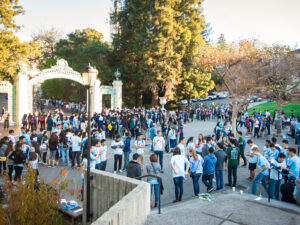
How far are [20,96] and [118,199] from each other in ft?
58.5

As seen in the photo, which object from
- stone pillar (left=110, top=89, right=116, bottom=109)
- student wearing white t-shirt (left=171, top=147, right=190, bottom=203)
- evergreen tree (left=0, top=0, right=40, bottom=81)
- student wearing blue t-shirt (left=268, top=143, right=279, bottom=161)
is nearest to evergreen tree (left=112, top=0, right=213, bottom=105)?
stone pillar (left=110, top=89, right=116, bottom=109)

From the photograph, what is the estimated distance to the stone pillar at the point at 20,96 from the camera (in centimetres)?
1988

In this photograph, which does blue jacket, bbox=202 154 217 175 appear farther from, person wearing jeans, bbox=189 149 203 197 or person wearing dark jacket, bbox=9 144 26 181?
person wearing dark jacket, bbox=9 144 26 181

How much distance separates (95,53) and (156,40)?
8.94 m

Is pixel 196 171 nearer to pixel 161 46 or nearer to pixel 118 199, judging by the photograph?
pixel 118 199

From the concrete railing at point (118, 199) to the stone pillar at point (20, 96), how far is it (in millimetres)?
16580

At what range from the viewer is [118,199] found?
18.0 feet

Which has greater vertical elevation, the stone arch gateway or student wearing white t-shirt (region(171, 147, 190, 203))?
the stone arch gateway

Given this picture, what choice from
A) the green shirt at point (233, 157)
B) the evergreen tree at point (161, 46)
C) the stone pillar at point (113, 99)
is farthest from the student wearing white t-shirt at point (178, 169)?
the evergreen tree at point (161, 46)

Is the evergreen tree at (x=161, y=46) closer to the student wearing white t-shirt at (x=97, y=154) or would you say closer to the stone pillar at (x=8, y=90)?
the stone pillar at (x=8, y=90)

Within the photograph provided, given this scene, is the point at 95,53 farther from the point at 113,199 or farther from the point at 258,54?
the point at 113,199

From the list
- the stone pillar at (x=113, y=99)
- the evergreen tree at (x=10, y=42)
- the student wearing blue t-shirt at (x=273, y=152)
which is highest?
the evergreen tree at (x=10, y=42)

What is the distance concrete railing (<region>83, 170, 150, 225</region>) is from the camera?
4145 millimetres

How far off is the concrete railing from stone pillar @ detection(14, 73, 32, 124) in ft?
54.4
